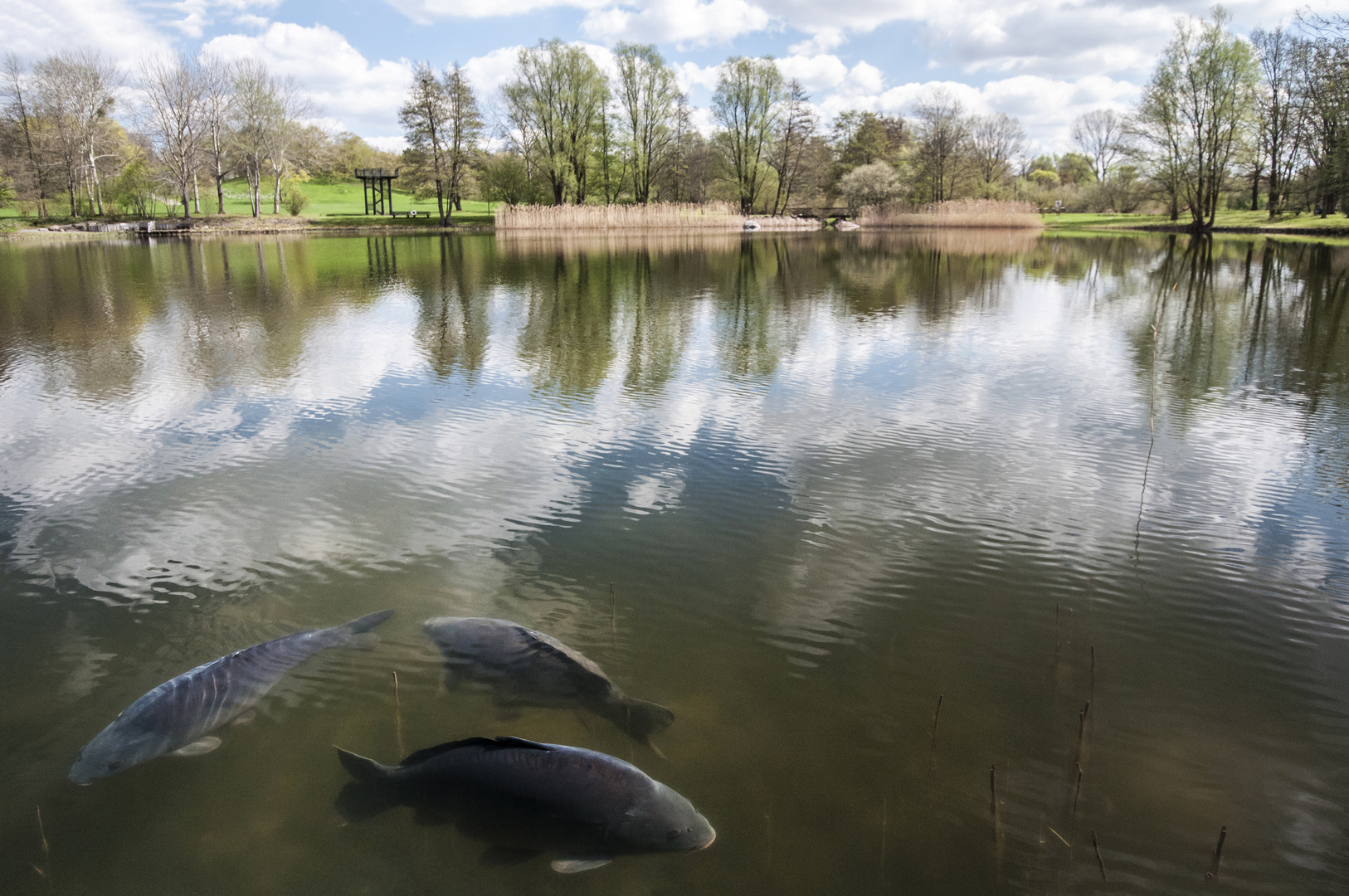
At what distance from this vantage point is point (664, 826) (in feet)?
8.11

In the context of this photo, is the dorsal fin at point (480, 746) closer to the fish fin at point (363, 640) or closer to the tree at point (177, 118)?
the fish fin at point (363, 640)

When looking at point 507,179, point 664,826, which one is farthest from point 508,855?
point 507,179

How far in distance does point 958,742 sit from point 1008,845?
0.48m

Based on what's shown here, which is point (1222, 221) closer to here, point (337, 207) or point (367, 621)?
point (367, 621)

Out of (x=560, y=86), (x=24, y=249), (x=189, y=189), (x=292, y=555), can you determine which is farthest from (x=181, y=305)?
(x=189, y=189)

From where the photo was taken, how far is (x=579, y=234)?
Result: 41.2 m

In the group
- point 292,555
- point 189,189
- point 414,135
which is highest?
point 414,135

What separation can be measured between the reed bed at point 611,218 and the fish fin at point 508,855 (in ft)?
141

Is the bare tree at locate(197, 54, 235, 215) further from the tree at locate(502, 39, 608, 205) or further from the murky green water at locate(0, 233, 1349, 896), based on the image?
the murky green water at locate(0, 233, 1349, 896)

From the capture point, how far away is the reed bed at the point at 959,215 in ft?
159

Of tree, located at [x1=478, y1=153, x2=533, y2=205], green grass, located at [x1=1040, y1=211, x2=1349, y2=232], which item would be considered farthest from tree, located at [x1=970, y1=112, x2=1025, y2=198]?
tree, located at [x1=478, y1=153, x2=533, y2=205]

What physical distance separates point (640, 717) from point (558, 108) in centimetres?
5711

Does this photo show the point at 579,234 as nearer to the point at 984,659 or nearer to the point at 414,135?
the point at 414,135

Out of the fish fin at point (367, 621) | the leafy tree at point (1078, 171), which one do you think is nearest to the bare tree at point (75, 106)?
the fish fin at point (367, 621)
